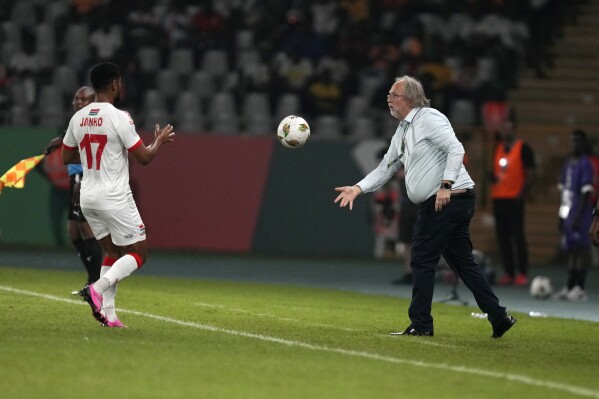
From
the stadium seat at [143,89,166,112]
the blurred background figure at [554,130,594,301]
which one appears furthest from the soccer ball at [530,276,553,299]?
the stadium seat at [143,89,166,112]

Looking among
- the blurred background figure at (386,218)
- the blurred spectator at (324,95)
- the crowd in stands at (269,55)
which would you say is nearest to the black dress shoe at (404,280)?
the blurred background figure at (386,218)

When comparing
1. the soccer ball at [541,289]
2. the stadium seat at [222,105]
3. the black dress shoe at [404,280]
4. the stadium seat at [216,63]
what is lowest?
the black dress shoe at [404,280]

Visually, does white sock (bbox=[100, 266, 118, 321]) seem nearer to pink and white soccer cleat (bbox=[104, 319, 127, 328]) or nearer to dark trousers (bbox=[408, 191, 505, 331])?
pink and white soccer cleat (bbox=[104, 319, 127, 328])

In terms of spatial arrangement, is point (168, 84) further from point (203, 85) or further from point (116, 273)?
point (116, 273)

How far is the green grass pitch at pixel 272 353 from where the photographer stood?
8.41 meters

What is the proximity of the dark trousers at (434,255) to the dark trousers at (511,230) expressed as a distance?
8.33 m

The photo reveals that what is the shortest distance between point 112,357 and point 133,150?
241 centimetres

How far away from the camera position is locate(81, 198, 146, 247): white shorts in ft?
37.5

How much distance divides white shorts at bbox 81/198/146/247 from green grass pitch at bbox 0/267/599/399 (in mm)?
801

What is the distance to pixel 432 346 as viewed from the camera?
1109cm

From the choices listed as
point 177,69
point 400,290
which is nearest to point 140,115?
point 177,69

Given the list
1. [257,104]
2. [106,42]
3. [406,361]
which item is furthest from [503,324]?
[106,42]

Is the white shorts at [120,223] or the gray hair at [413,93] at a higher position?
the gray hair at [413,93]

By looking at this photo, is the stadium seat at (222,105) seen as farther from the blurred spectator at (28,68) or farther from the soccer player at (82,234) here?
the soccer player at (82,234)
